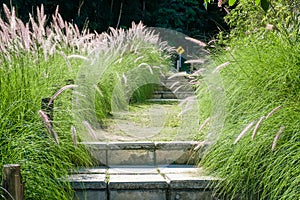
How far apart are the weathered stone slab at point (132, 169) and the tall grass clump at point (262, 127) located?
38cm

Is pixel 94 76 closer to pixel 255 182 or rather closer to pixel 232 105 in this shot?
pixel 232 105

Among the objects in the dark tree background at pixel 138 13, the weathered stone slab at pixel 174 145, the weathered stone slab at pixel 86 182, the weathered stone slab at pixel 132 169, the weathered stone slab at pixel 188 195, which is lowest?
the weathered stone slab at pixel 188 195

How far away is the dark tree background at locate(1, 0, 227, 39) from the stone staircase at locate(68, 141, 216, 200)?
11.8m

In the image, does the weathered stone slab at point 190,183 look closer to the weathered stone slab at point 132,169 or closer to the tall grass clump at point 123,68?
the weathered stone slab at point 132,169

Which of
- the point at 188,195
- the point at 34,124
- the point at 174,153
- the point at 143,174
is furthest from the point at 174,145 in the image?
the point at 34,124

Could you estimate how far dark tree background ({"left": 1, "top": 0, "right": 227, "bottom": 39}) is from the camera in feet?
50.9

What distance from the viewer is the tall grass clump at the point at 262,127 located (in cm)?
245

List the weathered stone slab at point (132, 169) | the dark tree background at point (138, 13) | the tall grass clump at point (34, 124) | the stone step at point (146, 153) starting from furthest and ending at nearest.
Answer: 1. the dark tree background at point (138, 13)
2. the stone step at point (146, 153)
3. the weathered stone slab at point (132, 169)
4. the tall grass clump at point (34, 124)

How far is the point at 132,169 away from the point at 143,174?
19cm

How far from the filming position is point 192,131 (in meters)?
3.67

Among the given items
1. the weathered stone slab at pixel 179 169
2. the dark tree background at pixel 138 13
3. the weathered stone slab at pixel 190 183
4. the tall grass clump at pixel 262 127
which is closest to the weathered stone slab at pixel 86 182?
the weathered stone slab at pixel 190 183

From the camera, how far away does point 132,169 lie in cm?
326

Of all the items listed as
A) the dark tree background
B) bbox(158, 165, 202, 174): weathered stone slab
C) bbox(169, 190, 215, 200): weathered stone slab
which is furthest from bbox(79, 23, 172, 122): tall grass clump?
the dark tree background

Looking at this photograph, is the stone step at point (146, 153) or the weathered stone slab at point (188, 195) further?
the stone step at point (146, 153)
